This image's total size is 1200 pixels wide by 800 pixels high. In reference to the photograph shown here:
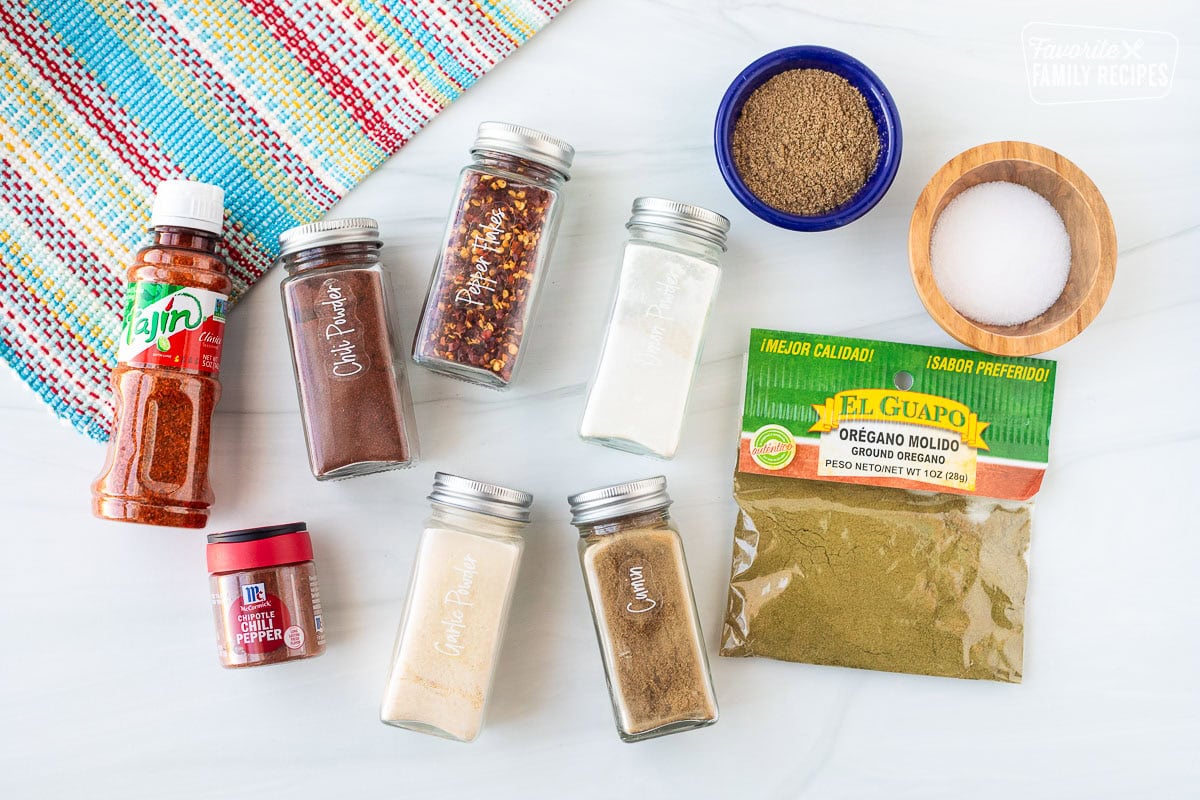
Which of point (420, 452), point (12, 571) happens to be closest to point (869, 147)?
point (420, 452)

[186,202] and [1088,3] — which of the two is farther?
[1088,3]

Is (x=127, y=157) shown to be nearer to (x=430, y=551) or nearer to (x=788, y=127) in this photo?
(x=430, y=551)

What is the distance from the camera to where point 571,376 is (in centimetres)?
97

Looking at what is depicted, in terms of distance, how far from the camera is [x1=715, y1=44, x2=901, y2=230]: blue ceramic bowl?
871 mm

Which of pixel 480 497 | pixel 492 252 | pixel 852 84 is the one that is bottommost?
pixel 480 497

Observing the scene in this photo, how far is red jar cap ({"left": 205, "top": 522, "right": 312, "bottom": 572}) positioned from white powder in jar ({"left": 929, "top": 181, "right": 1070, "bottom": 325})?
75 centimetres

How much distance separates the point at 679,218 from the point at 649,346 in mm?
141

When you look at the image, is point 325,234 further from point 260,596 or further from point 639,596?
point 639,596

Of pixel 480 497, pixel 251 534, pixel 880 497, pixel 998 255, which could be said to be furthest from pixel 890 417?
pixel 251 534

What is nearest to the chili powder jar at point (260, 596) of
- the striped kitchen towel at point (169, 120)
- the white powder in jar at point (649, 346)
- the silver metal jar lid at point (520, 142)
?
the striped kitchen towel at point (169, 120)

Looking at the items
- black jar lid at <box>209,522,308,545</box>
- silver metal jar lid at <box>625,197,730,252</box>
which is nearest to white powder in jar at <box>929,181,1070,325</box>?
silver metal jar lid at <box>625,197,730,252</box>

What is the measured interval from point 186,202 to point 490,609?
1.72 feet

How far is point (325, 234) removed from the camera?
34.3 inches

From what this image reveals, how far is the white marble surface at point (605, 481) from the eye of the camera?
0.96 meters
